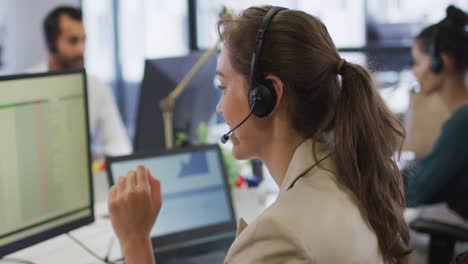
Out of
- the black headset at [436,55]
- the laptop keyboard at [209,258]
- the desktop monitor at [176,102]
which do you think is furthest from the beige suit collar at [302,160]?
the black headset at [436,55]

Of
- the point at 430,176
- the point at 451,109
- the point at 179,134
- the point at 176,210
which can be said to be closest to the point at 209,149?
the point at 176,210

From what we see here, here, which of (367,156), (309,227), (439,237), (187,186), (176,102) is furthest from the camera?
(439,237)

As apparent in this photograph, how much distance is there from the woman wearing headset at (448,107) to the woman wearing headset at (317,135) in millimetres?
1321

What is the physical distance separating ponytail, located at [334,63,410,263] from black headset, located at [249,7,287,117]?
113 millimetres

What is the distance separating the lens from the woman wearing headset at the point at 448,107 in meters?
2.56

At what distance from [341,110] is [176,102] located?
3.79 feet

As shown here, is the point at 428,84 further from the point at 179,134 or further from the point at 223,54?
the point at 223,54

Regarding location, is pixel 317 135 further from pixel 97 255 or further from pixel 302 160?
pixel 97 255

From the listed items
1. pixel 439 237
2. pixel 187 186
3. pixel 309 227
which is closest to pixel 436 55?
pixel 439 237

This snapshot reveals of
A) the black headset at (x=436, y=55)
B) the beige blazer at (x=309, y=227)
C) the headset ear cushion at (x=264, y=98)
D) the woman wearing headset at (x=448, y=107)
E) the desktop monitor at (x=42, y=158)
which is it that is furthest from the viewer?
the black headset at (x=436, y=55)

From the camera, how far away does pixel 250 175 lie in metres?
2.27

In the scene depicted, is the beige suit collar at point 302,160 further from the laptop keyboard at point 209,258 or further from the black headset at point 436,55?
the black headset at point 436,55

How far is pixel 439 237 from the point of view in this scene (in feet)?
8.52

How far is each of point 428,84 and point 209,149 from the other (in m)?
1.32
